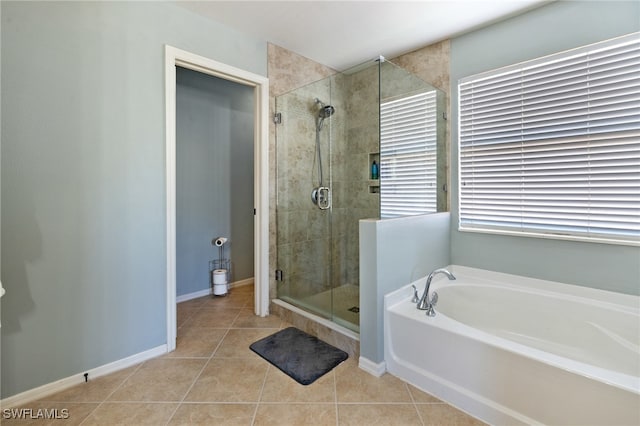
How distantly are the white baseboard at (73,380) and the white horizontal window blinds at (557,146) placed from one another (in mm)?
2622

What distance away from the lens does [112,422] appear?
138cm

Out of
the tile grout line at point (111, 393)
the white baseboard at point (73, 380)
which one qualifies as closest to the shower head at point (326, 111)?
the white baseboard at point (73, 380)

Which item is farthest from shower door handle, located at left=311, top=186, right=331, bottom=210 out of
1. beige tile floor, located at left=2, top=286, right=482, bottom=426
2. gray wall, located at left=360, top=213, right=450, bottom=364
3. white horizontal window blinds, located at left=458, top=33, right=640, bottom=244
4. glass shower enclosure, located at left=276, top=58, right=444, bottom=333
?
beige tile floor, located at left=2, top=286, right=482, bottom=426

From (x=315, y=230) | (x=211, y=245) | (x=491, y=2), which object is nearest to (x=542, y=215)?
(x=491, y=2)

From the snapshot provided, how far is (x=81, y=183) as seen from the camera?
165 cm

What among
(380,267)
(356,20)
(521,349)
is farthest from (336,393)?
(356,20)

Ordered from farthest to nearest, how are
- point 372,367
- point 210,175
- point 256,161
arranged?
point 210,175 < point 256,161 < point 372,367

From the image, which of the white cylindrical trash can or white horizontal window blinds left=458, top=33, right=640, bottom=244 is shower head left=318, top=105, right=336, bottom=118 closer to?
white horizontal window blinds left=458, top=33, right=640, bottom=244

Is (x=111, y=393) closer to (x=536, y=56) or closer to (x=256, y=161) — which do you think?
(x=256, y=161)

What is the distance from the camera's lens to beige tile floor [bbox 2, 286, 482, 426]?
140 centimetres

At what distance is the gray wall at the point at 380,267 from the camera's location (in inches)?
68.9

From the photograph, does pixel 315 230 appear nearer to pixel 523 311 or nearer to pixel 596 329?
pixel 523 311

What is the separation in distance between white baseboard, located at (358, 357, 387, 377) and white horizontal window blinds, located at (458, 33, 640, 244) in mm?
1380

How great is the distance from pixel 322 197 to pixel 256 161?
0.68 meters
